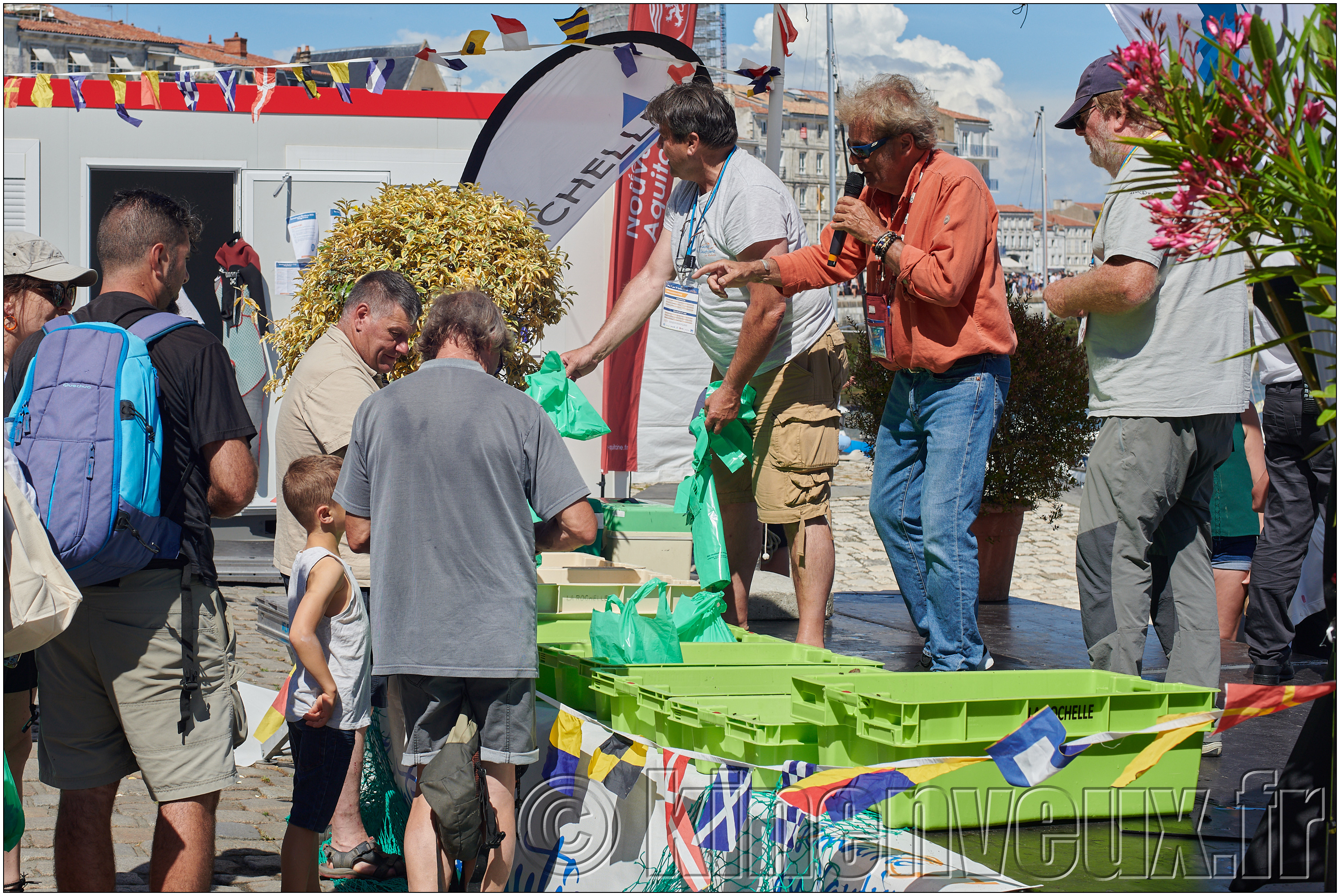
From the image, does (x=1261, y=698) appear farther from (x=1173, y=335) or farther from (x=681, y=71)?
(x=681, y=71)

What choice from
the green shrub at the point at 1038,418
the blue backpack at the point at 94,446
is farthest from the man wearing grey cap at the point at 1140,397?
the blue backpack at the point at 94,446

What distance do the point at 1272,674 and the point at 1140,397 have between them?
6.16ft

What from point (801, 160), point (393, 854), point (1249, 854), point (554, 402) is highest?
point (801, 160)

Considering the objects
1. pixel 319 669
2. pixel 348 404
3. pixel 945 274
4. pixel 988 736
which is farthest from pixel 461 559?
pixel 945 274

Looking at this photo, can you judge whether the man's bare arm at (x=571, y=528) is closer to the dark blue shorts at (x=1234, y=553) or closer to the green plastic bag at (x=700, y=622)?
the green plastic bag at (x=700, y=622)

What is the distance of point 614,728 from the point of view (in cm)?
331

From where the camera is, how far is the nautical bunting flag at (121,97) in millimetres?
9602

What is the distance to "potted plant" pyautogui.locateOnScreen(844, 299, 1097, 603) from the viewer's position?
22.0 feet

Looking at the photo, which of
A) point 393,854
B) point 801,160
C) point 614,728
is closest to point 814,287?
point 614,728

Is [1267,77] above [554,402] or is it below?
above

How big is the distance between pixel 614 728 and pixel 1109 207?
2.25 metres

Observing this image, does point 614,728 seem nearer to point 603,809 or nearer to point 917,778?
point 603,809

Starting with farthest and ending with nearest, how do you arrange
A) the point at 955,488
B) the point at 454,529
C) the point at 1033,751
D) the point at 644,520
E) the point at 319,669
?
the point at 644,520
the point at 955,488
the point at 319,669
the point at 454,529
the point at 1033,751

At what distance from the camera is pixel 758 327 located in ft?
15.8
